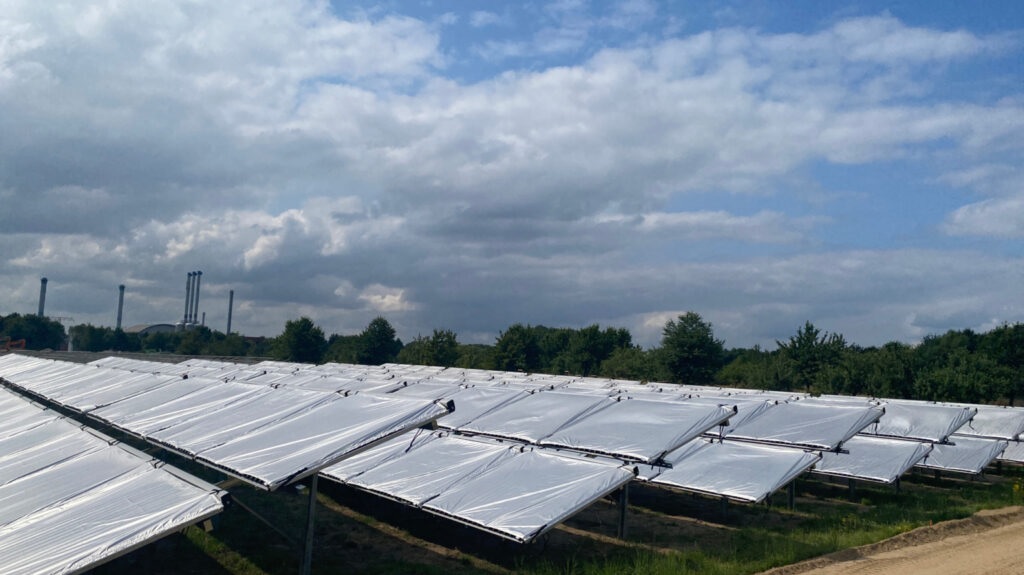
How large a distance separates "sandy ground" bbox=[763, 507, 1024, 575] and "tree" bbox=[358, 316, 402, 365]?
65242 millimetres

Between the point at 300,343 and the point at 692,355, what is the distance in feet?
143

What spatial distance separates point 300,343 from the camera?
7800cm

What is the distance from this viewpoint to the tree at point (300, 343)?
3059 inches

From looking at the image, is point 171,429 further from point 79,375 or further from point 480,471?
point 79,375

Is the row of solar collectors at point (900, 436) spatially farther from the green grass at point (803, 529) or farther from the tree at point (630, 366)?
the tree at point (630, 366)

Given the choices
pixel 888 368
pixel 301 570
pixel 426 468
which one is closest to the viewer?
pixel 301 570

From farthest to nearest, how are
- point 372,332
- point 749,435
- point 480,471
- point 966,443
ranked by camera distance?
1. point 372,332
2. point 966,443
3. point 749,435
4. point 480,471

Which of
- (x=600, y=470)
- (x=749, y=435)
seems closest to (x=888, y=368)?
(x=749, y=435)

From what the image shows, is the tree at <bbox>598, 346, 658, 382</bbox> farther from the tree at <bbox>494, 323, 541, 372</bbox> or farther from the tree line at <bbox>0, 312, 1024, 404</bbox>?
the tree at <bbox>494, 323, 541, 372</bbox>

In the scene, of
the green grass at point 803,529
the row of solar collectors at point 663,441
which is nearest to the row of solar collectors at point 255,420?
the row of solar collectors at point 663,441

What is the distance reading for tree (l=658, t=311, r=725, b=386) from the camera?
181 ft

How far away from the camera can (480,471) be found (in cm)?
1230

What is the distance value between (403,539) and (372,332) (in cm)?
6505

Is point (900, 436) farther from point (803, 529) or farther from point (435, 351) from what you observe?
point (435, 351)
